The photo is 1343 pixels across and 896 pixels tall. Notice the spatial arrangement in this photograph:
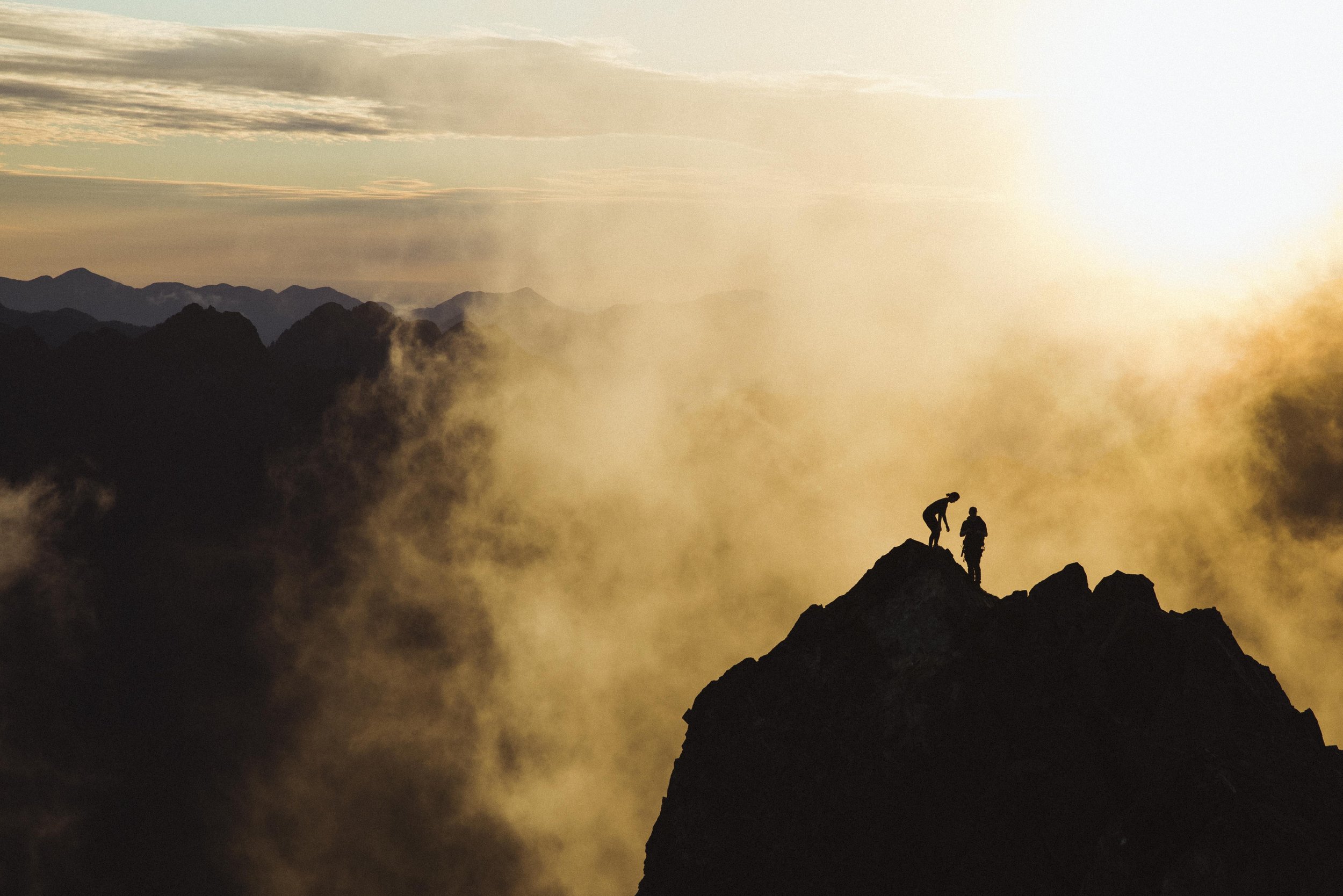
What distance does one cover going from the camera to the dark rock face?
30188 millimetres

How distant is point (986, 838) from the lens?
112ft

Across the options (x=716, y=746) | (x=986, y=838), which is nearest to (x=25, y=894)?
(x=716, y=746)

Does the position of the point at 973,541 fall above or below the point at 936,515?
below

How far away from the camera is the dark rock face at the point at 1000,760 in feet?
99.0

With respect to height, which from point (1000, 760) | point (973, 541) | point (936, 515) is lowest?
point (1000, 760)

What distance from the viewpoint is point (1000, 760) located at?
35.5 metres

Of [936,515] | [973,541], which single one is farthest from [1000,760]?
[936,515]

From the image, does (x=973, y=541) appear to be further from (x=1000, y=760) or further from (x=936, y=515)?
(x=1000, y=760)

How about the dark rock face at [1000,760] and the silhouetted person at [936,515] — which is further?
the silhouetted person at [936,515]

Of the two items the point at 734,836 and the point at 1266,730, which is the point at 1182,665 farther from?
the point at 734,836

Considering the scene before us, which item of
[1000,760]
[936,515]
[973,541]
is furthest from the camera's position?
[936,515]

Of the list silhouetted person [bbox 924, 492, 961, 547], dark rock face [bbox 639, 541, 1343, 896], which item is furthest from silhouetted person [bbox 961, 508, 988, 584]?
dark rock face [bbox 639, 541, 1343, 896]

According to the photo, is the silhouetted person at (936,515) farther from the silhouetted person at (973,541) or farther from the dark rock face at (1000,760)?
the dark rock face at (1000,760)

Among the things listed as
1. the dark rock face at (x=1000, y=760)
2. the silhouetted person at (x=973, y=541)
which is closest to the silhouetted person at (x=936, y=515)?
the silhouetted person at (x=973, y=541)
